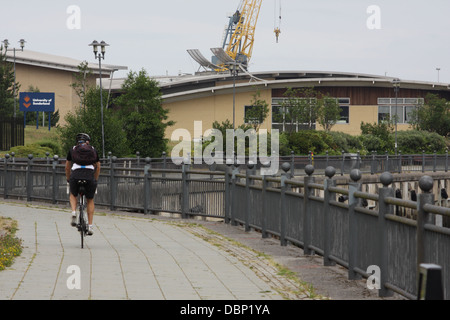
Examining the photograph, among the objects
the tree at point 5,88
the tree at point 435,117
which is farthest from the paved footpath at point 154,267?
the tree at point 435,117

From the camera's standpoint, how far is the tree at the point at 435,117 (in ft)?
271

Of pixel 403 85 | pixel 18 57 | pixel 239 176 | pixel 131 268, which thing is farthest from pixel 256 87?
pixel 131 268

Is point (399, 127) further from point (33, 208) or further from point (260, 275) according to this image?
point (260, 275)

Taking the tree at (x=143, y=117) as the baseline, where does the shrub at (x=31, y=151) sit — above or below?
below

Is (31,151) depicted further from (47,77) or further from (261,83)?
(261,83)

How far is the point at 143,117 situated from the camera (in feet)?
179

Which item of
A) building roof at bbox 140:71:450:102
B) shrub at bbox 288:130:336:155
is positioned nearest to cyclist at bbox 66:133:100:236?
shrub at bbox 288:130:336:155

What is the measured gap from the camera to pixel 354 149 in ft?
226

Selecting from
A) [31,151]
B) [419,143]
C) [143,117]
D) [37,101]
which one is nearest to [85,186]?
[31,151]

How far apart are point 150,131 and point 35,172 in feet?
99.7

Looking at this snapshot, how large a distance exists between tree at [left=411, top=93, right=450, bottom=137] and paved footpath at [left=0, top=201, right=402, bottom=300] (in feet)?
227

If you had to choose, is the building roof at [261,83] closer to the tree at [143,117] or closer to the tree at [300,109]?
the tree at [300,109]

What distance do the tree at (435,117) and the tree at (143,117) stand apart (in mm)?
35978

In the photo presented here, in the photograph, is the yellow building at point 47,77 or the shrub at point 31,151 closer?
the shrub at point 31,151
